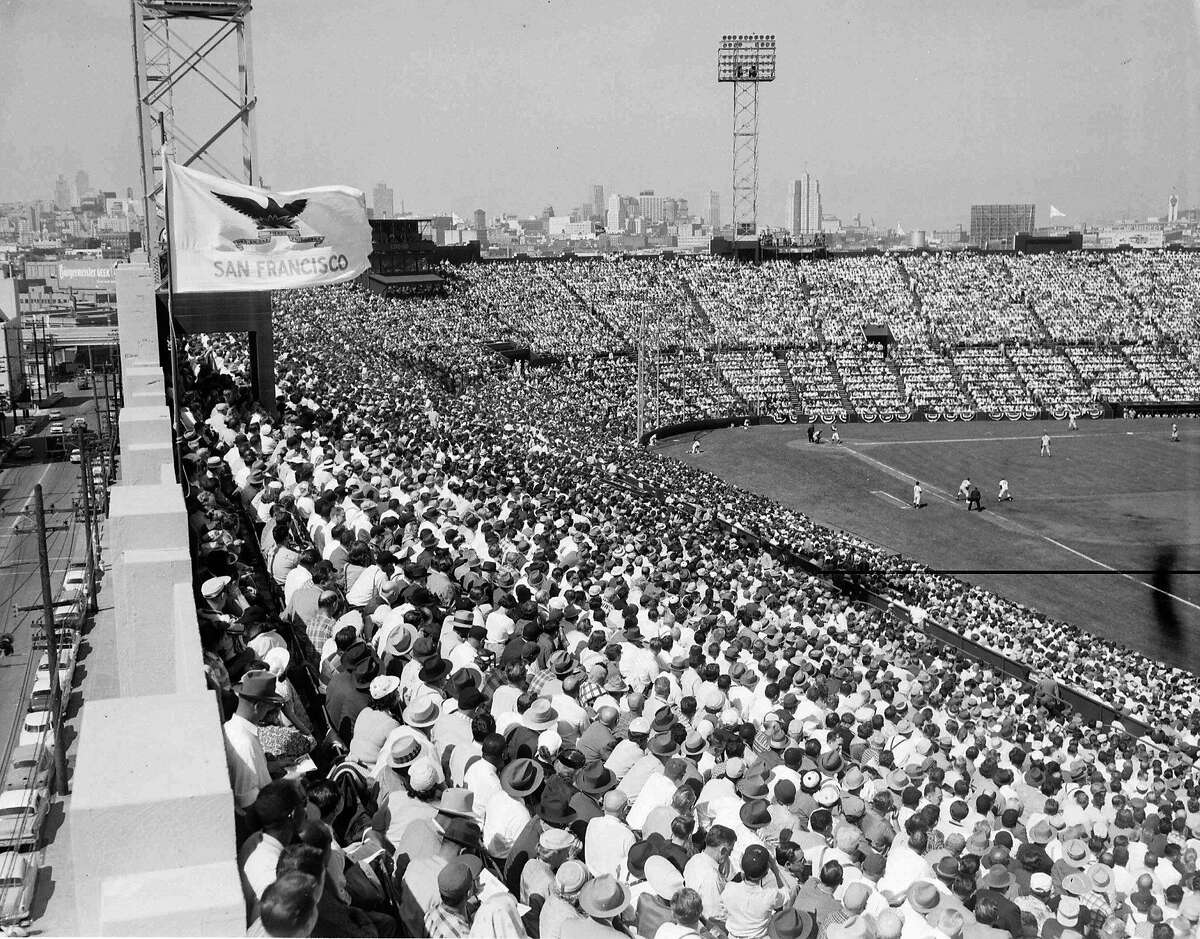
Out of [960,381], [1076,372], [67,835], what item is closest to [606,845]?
[67,835]

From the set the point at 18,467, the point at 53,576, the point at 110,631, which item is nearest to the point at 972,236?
the point at 18,467

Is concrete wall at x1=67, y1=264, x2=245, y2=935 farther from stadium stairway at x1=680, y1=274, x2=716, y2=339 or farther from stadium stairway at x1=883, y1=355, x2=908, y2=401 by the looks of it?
stadium stairway at x1=680, y1=274, x2=716, y2=339

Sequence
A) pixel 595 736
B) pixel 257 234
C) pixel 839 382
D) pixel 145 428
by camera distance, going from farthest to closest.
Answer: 1. pixel 839 382
2. pixel 257 234
3. pixel 145 428
4. pixel 595 736

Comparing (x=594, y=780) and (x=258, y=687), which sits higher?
(x=258, y=687)

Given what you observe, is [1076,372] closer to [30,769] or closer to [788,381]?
[788,381]

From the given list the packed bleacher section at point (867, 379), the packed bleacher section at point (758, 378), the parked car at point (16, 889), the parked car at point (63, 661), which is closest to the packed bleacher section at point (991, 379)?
the packed bleacher section at point (867, 379)

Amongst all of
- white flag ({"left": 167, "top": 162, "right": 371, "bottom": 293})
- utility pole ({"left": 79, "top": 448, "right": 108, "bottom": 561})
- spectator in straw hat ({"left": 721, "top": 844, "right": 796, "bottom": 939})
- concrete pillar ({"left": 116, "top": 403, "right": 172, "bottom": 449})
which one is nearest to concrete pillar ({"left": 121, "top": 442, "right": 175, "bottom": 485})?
concrete pillar ({"left": 116, "top": 403, "right": 172, "bottom": 449})

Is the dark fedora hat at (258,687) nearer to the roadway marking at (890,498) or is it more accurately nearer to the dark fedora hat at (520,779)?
the dark fedora hat at (520,779)

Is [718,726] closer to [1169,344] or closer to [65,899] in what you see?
[65,899]
